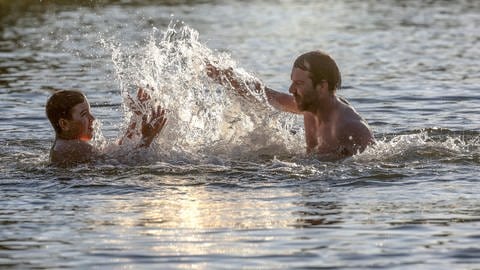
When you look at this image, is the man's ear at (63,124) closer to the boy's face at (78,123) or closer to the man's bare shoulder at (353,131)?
the boy's face at (78,123)

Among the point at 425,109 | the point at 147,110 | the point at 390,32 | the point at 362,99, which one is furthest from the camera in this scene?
the point at 390,32

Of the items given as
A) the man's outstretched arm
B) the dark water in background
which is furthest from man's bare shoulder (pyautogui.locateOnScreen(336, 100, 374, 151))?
the man's outstretched arm

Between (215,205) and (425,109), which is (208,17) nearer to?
(425,109)

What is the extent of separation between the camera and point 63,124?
11859 millimetres

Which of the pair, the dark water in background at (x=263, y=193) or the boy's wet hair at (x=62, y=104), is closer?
the dark water in background at (x=263, y=193)

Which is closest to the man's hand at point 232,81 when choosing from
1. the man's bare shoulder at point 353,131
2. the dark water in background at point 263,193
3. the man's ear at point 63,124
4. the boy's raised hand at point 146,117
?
the dark water in background at point 263,193

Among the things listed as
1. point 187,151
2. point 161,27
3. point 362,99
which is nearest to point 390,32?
point 161,27

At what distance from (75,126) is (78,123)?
39 millimetres

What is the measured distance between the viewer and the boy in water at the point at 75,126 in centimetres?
1180

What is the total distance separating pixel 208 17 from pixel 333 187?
65.1 feet

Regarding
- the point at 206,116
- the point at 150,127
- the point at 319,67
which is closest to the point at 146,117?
the point at 150,127

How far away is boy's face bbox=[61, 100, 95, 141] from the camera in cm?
1184

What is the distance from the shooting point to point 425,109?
16281 millimetres

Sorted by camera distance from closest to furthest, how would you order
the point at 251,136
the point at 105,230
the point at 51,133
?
1. the point at 105,230
2. the point at 251,136
3. the point at 51,133
